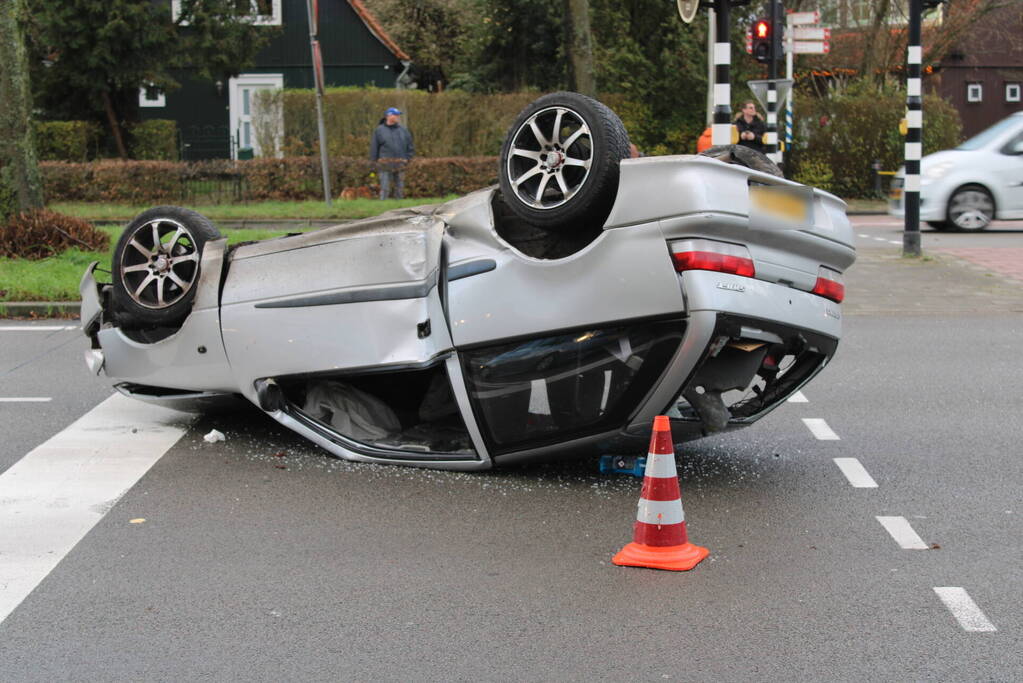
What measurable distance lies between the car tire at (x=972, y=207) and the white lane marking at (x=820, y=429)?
556 inches

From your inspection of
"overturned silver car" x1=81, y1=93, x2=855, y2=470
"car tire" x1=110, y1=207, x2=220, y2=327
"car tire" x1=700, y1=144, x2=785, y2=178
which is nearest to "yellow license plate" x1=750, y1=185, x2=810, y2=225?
"overturned silver car" x1=81, y1=93, x2=855, y2=470

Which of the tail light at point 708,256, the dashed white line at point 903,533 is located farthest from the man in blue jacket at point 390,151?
the dashed white line at point 903,533

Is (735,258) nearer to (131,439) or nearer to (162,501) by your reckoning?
(162,501)

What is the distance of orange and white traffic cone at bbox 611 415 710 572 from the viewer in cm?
512

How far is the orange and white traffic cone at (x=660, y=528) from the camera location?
5.12 metres

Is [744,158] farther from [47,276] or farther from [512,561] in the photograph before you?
[47,276]

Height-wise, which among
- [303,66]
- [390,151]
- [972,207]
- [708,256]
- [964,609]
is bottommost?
[972,207]

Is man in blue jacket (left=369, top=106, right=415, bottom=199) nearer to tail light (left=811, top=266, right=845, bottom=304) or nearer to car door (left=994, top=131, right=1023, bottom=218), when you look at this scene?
car door (left=994, top=131, right=1023, bottom=218)

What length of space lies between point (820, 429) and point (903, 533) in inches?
80.1

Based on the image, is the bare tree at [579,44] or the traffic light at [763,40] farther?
the traffic light at [763,40]

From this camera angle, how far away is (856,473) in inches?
261

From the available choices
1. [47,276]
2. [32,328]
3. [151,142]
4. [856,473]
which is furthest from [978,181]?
[151,142]

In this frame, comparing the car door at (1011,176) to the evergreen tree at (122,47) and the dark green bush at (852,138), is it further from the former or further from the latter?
the evergreen tree at (122,47)

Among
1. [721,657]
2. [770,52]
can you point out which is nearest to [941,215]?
[770,52]
